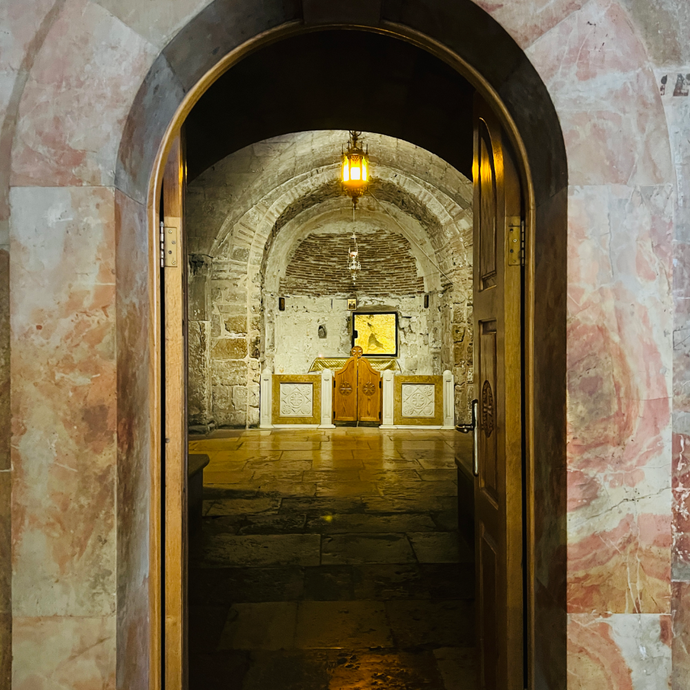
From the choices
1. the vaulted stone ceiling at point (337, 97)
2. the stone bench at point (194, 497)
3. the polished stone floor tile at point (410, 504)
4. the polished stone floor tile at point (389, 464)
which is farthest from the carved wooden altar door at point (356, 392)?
the vaulted stone ceiling at point (337, 97)

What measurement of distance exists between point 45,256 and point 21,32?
2.29 ft

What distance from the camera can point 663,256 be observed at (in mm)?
1665

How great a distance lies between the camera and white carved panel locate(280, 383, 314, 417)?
32.4ft

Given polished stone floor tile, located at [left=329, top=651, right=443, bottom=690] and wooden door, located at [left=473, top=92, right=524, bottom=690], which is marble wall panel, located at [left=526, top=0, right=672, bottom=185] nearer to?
wooden door, located at [left=473, top=92, right=524, bottom=690]

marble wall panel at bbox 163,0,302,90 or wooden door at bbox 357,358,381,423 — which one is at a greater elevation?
marble wall panel at bbox 163,0,302,90

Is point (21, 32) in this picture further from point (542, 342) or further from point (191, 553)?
point (191, 553)

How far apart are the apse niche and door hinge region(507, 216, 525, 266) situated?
7.01 meters

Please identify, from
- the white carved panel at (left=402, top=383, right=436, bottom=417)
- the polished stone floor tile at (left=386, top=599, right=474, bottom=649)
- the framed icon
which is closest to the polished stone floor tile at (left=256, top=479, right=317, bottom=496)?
the polished stone floor tile at (left=386, top=599, right=474, bottom=649)

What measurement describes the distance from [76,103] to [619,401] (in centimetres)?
184

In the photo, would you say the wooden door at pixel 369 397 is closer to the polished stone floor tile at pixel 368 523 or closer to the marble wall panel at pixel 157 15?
the polished stone floor tile at pixel 368 523

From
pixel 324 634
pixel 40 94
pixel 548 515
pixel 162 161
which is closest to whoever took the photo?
pixel 40 94

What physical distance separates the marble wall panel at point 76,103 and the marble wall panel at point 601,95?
124cm

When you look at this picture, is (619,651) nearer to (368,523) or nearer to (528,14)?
(528,14)

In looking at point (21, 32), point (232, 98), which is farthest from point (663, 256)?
point (232, 98)
